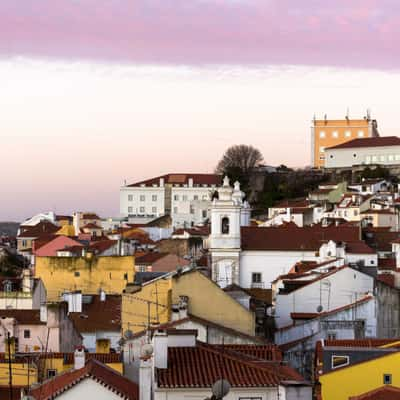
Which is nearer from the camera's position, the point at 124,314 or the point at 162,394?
the point at 162,394

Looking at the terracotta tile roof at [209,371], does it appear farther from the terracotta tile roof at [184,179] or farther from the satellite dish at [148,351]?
the terracotta tile roof at [184,179]

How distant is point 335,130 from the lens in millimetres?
128375

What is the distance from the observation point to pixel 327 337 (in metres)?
34.8

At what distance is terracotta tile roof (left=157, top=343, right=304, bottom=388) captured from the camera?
19875mm

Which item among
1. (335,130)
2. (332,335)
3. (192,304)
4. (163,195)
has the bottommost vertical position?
(332,335)

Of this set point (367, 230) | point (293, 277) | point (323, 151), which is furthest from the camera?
point (323, 151)

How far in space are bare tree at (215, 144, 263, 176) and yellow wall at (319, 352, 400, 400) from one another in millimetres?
96436

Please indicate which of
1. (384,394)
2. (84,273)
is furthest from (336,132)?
(384,394)

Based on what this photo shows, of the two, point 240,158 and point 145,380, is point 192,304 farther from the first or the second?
point 240,158

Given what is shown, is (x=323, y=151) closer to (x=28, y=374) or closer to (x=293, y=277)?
(x=293, y=277)

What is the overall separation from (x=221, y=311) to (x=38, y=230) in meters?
74.9

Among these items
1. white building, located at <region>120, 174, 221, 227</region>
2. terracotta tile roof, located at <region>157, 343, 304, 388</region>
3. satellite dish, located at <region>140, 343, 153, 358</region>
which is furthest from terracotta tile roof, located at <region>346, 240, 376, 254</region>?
white building, located at <region>120, 174, 221, 227</region>

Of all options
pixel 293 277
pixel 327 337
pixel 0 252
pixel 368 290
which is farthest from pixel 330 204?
pixel 327 337

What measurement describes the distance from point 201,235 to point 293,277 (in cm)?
3617
